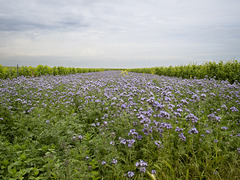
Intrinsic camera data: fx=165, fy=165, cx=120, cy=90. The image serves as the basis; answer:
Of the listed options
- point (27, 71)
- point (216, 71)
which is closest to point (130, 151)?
point (216, 71)

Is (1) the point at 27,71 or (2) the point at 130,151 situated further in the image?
(1) the point at 27,71

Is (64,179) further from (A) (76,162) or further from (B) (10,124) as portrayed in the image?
(B) (10,124)

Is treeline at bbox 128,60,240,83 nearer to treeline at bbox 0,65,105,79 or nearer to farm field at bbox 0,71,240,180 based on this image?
farm field at bbox 0,71,240,180

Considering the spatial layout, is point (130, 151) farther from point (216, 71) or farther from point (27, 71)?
point (27, 71)

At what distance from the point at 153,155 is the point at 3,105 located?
5.55 m

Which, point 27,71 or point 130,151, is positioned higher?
point 27,71

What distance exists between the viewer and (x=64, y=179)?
8.73ft

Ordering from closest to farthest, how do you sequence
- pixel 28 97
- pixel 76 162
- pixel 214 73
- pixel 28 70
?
pixel 76 162 < pixel 28 97 < pixel 214 73 < pixel 28 70

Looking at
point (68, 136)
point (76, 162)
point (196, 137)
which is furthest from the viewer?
point (68, 136)

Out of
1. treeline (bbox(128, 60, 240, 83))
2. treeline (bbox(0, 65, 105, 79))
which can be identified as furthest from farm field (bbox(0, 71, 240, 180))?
treeline (bbox(0, 65, 105, 79))

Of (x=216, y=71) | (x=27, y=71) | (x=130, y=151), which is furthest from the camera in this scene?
(x=27, y=71)

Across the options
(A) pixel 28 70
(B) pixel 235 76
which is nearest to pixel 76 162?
(B) pixel 235 76

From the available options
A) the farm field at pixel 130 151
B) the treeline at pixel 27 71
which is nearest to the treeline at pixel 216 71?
the farm field at pixel 130 151

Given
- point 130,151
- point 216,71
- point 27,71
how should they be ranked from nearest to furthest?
point 130,151, point 216,71, point 27,71
